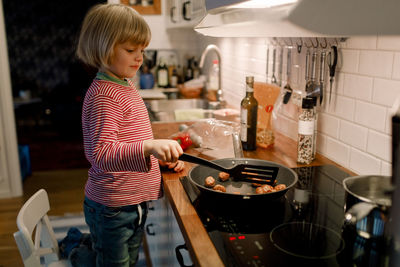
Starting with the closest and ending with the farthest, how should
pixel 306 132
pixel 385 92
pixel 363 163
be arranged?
1. pixel 385 92
2. pixel 363 163
3. pixel 306 132

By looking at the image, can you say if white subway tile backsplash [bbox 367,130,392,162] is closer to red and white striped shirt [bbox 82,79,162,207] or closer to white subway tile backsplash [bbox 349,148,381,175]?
white subway tile backsplash [bbox 349,148,381,175]

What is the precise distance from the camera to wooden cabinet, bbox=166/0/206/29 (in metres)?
2.43

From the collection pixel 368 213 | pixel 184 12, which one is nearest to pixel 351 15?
pixel 368 213

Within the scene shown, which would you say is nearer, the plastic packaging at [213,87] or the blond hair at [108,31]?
the blond hair at [108,31]

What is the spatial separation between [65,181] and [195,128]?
8.18ft

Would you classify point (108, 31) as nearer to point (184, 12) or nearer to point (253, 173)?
point (253, 173)

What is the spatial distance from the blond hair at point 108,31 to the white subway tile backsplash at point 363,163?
85cm

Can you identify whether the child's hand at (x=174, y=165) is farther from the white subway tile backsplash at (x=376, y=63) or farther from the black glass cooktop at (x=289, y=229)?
the white subway tile backsplash at (x=376, y=63)

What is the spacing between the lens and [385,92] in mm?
1242

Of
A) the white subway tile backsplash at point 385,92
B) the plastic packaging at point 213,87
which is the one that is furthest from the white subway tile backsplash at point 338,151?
the plastic packaging at point 213,87

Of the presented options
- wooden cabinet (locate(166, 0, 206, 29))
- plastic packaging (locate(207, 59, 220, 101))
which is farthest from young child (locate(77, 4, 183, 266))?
plastic packaging (locate(207, 59, 220, 101))

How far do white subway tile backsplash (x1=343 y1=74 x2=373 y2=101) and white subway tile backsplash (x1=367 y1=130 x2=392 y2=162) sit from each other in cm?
13

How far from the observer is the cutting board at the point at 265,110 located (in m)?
1.78

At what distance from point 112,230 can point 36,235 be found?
0.87ft
